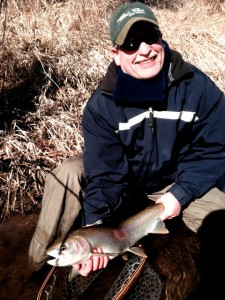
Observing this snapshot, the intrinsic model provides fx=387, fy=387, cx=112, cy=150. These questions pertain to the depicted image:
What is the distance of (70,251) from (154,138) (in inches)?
43.1

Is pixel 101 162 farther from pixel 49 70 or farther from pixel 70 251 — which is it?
pixel 49 70

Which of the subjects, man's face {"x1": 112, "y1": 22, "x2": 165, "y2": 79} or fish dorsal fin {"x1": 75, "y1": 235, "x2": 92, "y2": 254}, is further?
man's face {"x1": 112, "y1": 22, "x2": 165, "y2": 79}

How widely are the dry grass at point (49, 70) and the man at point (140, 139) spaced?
948 millimetres

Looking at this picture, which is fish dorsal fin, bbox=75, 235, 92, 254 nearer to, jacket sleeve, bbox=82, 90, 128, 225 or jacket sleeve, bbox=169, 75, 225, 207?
jacket sleeve, bbox=82, 90, 128, 225

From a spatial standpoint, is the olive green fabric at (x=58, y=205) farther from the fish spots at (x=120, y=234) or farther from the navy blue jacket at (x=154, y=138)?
the fish spots at (x=120, y=234)

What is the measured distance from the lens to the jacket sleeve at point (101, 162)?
2936 mm

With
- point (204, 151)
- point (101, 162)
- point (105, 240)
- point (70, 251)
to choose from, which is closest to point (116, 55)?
point (101, 162)

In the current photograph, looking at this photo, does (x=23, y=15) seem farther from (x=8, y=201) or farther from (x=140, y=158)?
(x=140, y=158)

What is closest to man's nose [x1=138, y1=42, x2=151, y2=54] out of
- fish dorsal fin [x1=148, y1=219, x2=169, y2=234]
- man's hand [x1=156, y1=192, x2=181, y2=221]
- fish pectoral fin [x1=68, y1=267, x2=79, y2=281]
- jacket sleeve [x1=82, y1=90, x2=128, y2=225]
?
jacket sleeve [x1=82, y1=90, x2=128, y2=225]

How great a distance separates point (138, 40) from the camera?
9.02 feet

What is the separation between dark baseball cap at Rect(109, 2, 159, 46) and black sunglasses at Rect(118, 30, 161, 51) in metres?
0.05

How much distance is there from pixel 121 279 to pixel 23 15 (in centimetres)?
451

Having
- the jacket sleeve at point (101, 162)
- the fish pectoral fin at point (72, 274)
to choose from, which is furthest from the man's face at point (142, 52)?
the fish pectoral fin at point (72, 274)

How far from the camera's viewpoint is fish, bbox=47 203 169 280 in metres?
2.42
